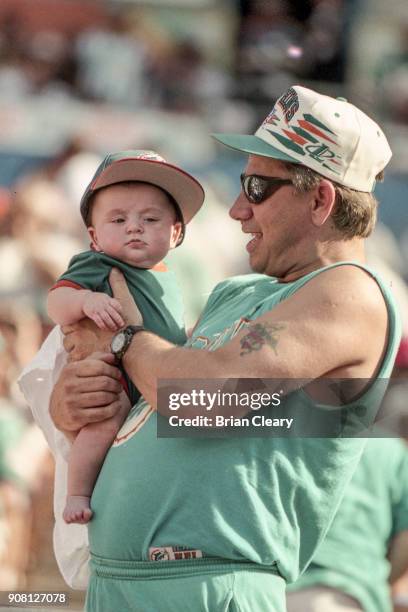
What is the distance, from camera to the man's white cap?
163 centimetres

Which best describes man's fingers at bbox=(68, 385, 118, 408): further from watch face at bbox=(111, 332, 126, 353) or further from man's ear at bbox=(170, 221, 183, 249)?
man's ear at bbox=(170, 221, 183, 249)

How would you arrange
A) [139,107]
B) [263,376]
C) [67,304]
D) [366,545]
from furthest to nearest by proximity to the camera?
1. [139,107]
2. [366,545]
3. [67,304]
4. [263,376]

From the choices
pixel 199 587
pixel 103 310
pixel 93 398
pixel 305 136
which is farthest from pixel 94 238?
pixel 199 587


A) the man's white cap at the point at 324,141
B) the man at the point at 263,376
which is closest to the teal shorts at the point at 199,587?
the man at the point at 263,376

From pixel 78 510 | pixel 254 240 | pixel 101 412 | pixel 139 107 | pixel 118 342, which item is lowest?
pixel 78 510

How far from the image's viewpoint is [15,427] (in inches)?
113

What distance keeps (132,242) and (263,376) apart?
44 cm

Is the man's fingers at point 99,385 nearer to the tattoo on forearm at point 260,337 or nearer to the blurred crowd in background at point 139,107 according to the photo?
the tattoo on forearm at point 260,337

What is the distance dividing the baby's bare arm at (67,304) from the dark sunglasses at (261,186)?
11.8 inches

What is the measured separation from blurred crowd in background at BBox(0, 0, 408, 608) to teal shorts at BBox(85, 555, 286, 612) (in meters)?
1.25

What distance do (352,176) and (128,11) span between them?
2224 mm

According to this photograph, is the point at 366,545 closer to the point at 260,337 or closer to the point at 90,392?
the point at 90,392

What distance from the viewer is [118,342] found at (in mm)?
1641

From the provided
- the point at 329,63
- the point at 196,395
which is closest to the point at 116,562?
the point at 196,395
